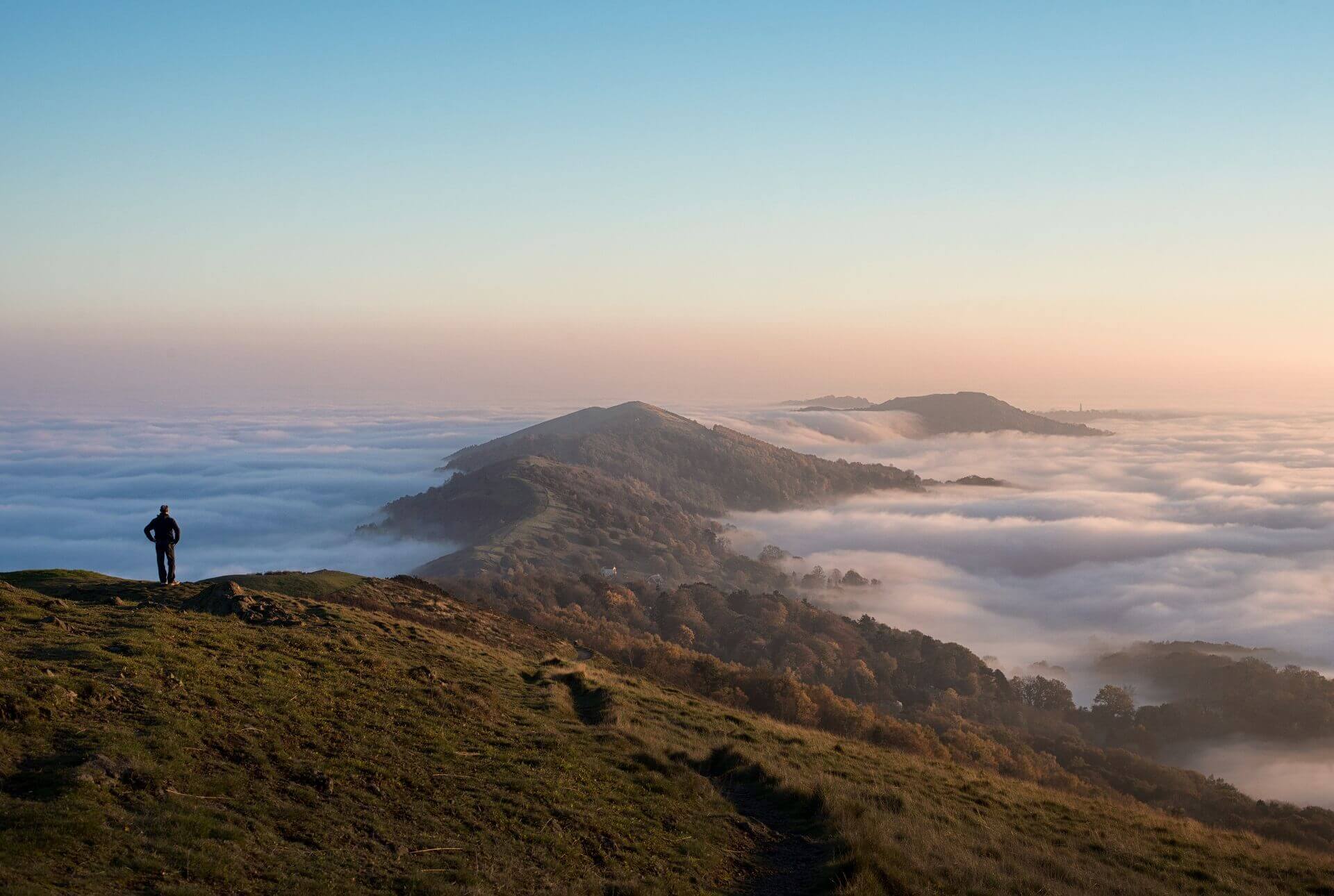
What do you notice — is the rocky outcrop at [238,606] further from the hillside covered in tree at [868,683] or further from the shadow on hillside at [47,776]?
the hillside covered in tree at [868,683]

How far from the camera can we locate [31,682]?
12125 mm

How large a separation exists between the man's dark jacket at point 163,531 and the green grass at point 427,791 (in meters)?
1.66

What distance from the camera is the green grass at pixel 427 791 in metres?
9.72

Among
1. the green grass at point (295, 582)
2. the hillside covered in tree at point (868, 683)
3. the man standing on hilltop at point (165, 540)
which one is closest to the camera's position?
the man standing on hilltop at point (165, 540)

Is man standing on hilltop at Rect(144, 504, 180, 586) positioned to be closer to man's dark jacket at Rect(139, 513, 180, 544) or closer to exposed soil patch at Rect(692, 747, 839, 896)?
man's dark jacket at Rect(139, 513, 180, 544)

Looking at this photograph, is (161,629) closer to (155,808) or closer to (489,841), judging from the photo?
(155,808)

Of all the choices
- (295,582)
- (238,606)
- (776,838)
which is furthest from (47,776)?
(295,582)

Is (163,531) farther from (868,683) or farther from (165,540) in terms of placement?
(868,683)

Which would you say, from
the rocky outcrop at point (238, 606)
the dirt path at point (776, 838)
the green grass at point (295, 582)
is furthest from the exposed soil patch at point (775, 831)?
the green grass at point (295, 582)

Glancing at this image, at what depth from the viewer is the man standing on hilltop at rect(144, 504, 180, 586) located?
2356cm

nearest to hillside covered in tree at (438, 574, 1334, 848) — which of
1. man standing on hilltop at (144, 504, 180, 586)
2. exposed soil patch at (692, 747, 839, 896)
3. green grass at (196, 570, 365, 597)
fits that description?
green grass at (196, 570, 365, 597)

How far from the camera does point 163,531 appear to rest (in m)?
23.8

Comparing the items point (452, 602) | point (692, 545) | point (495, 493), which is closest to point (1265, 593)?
point (692, 545)

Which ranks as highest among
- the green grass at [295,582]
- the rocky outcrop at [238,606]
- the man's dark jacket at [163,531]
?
the man's dark jacket at [163,531]
